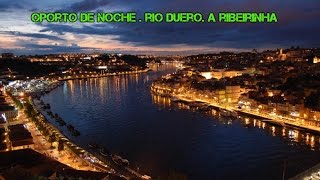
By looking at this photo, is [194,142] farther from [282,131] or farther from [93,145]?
[282,131]

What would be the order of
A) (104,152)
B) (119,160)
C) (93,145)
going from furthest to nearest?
(93,145) < (104,152) < (119,160)

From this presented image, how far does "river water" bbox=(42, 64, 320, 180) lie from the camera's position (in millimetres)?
7605

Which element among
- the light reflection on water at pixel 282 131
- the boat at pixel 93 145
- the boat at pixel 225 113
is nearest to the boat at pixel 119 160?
the boat at pixel 93 145

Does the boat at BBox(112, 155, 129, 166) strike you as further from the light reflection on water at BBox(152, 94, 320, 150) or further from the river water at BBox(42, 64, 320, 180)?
the light reflection on water at BBox(152, 94, 320, 150)

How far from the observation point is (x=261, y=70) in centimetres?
2564

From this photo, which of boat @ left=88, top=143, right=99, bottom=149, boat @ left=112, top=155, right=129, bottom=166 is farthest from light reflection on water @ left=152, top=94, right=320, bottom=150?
boat @ left=88, top=143, right=99, bottom=149

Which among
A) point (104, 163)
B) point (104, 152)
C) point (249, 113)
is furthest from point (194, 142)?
point (249, 113)

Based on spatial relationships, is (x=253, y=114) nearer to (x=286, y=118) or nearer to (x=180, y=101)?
(x=286, y=118)

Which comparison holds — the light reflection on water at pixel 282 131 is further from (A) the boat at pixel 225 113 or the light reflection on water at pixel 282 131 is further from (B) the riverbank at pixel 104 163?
(B) the riverbank at pixel 104 163

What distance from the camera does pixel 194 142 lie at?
973 cm

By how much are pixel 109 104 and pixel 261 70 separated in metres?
13.1

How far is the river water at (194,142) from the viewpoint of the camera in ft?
25.0

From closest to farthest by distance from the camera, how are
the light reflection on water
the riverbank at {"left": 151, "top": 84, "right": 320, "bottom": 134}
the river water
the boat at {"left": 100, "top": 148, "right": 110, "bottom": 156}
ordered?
the river water
the boat at {"left": 100, "top": 148, "right": 110, "bottom": 156}
the light reflection on water
the riverbank at {"left": 151, "top": 84, "right": 320, "bottom": 134}

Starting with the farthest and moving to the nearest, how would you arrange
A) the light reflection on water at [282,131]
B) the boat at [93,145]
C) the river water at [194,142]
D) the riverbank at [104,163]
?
the light reflection on water at [282,131], the boat at [93,145], the river water at [194,142], the riverbank at [104,163]
